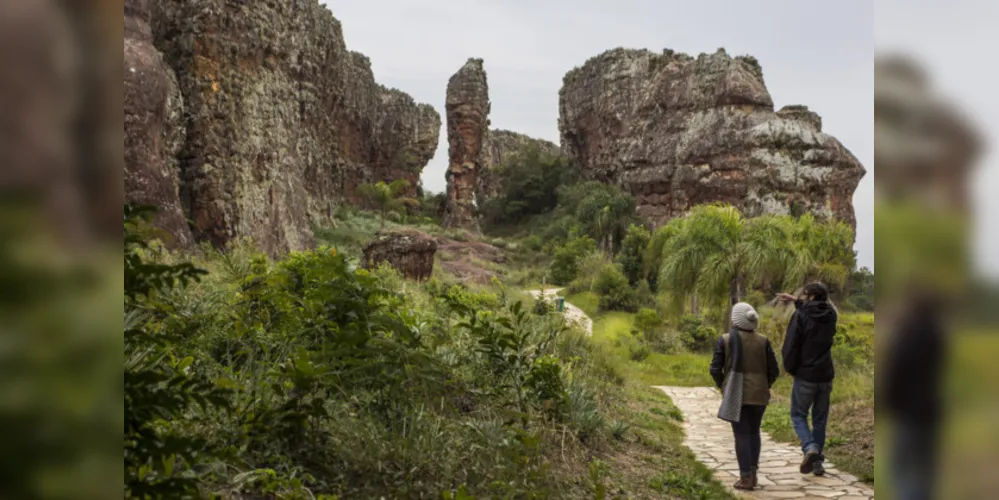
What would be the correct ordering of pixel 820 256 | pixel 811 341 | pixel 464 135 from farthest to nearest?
pixel 464 135, pixel 820 256, pixel 811 341

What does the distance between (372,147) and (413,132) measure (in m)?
3.74

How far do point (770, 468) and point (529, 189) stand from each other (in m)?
32.4

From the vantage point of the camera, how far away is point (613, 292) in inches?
757

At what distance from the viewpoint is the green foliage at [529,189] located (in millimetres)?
36719

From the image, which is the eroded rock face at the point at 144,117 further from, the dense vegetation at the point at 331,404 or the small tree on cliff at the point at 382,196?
the small tree on cliff at the point at 382,196

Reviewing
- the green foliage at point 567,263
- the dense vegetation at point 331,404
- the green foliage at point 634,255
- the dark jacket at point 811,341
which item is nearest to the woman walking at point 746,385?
the dark jacket at point 811,341

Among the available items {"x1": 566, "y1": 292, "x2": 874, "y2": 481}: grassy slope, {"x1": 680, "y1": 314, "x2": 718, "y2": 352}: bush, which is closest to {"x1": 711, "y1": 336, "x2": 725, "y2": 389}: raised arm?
{"x1": 566, "y1": 292, "x2": 874, "y2": 481}: grassy slope

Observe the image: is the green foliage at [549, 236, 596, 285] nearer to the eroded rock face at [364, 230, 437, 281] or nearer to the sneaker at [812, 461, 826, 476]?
the eroded rock face at [364, 230, 437, 281]

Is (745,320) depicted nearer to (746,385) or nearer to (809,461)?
(746,385)

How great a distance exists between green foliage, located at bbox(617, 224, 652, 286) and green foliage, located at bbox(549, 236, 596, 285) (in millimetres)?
1266

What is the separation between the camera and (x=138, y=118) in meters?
5.57

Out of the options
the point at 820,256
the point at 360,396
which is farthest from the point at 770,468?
the point at 820,256

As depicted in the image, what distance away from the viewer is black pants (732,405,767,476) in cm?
441

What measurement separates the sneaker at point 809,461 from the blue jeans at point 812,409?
2cm
